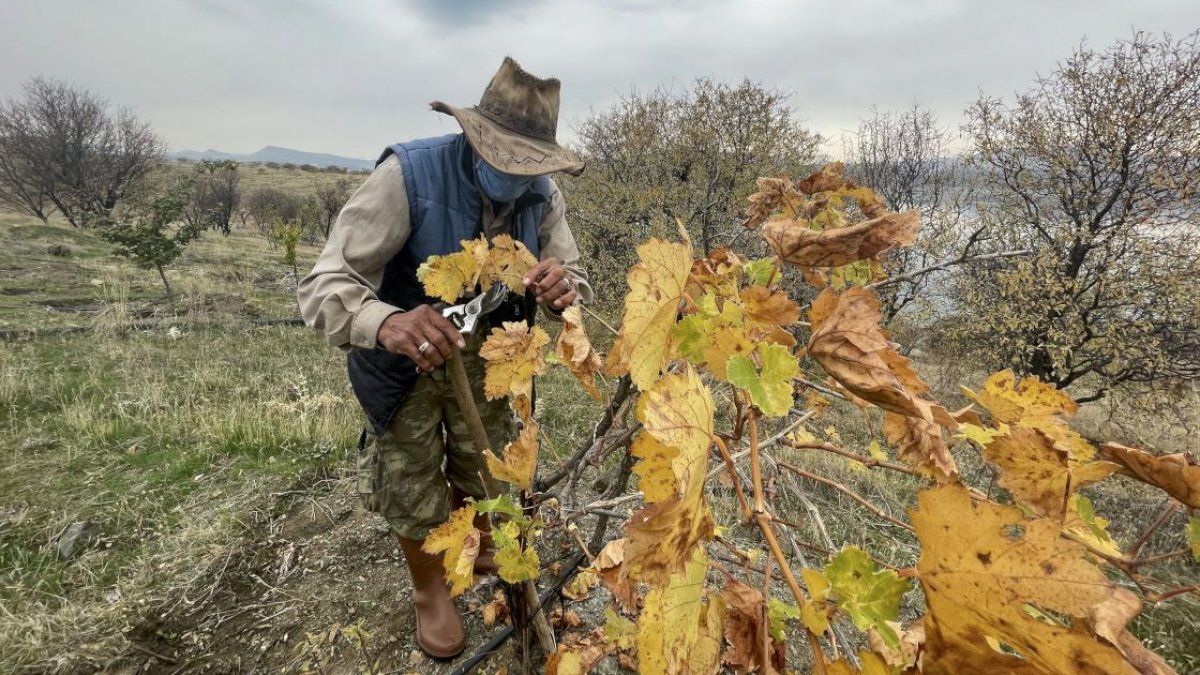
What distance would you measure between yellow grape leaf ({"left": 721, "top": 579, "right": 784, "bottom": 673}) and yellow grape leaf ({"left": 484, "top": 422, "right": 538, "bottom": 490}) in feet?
1.43

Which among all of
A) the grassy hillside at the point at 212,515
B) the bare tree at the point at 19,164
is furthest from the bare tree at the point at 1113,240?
the bare tree at the point at 19,164

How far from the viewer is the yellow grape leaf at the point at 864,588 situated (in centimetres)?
48

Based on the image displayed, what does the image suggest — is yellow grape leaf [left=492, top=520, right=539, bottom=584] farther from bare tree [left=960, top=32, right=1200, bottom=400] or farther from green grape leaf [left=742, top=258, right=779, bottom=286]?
bare tree [left=960, top=32, right=1200, bottom=400]

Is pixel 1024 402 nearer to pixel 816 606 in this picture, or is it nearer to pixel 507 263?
pixel 816 606

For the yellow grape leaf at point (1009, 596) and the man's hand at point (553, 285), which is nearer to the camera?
the yellow grape leaf at point (1009, 596)

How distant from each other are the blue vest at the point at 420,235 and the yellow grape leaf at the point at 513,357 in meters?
0.80

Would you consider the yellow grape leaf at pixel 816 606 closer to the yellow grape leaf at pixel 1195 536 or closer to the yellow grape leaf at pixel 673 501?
the yellow grape leaf at pixel 673 501

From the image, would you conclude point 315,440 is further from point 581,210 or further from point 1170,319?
point 1170,319

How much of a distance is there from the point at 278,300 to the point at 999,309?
12723mm

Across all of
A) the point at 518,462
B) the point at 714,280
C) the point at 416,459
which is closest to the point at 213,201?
the point at 416,459

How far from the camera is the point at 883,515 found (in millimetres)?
805

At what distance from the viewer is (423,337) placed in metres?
1.27

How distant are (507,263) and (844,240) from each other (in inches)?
27.6

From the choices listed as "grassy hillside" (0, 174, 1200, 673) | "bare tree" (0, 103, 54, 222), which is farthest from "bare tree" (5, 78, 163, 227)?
"grassy hillside" (0, 174, 1200, 673)
